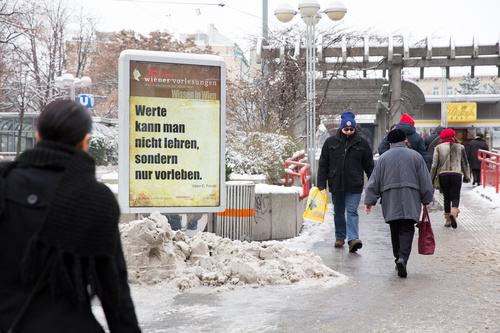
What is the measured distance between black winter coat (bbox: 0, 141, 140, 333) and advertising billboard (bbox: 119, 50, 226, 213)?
5.36 m

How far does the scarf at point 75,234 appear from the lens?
225 cm

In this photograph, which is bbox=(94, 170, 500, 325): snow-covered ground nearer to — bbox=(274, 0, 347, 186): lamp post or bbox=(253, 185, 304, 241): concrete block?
bbox=(253, 185, 304, 241): concrete block

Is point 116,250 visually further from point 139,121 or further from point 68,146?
point 139,121

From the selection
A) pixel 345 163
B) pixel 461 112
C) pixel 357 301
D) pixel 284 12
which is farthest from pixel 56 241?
pixel 461 112

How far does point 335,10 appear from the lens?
1644 centimetres

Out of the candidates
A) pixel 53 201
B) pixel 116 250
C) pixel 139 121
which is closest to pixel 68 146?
pixel 53 201

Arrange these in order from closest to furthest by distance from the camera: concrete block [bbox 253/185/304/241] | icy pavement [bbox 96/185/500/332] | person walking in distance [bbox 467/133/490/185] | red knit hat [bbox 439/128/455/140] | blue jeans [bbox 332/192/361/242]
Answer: icy pavement [bbox 96/185/500/332]
blue jeans [bbox 332/192/361/242]
concrete block [bbox 253/185/304/241]
red knit hat [bbox 439/128/455/140]
person walking in distance [bbox 467/133/490/185]

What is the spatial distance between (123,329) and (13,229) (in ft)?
1.82

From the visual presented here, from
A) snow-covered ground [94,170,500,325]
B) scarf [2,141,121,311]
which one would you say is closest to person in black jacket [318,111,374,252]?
snow-covered ground [94,170,500,325]

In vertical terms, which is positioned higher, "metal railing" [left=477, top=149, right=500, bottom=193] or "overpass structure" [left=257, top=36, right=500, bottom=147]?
"overpass structure" [left=257, top=36, right=500, bottom=147]

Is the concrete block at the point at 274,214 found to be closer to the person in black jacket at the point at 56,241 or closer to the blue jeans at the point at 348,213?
the blue jeans at the point at 348,213

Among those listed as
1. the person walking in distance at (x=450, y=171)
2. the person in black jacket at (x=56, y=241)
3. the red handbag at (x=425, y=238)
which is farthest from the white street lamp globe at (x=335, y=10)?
the person in black jacket at (x=56, y=241)

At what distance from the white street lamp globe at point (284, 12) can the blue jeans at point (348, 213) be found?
357 inches

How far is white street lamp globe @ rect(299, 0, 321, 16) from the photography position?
16188 millimetres
